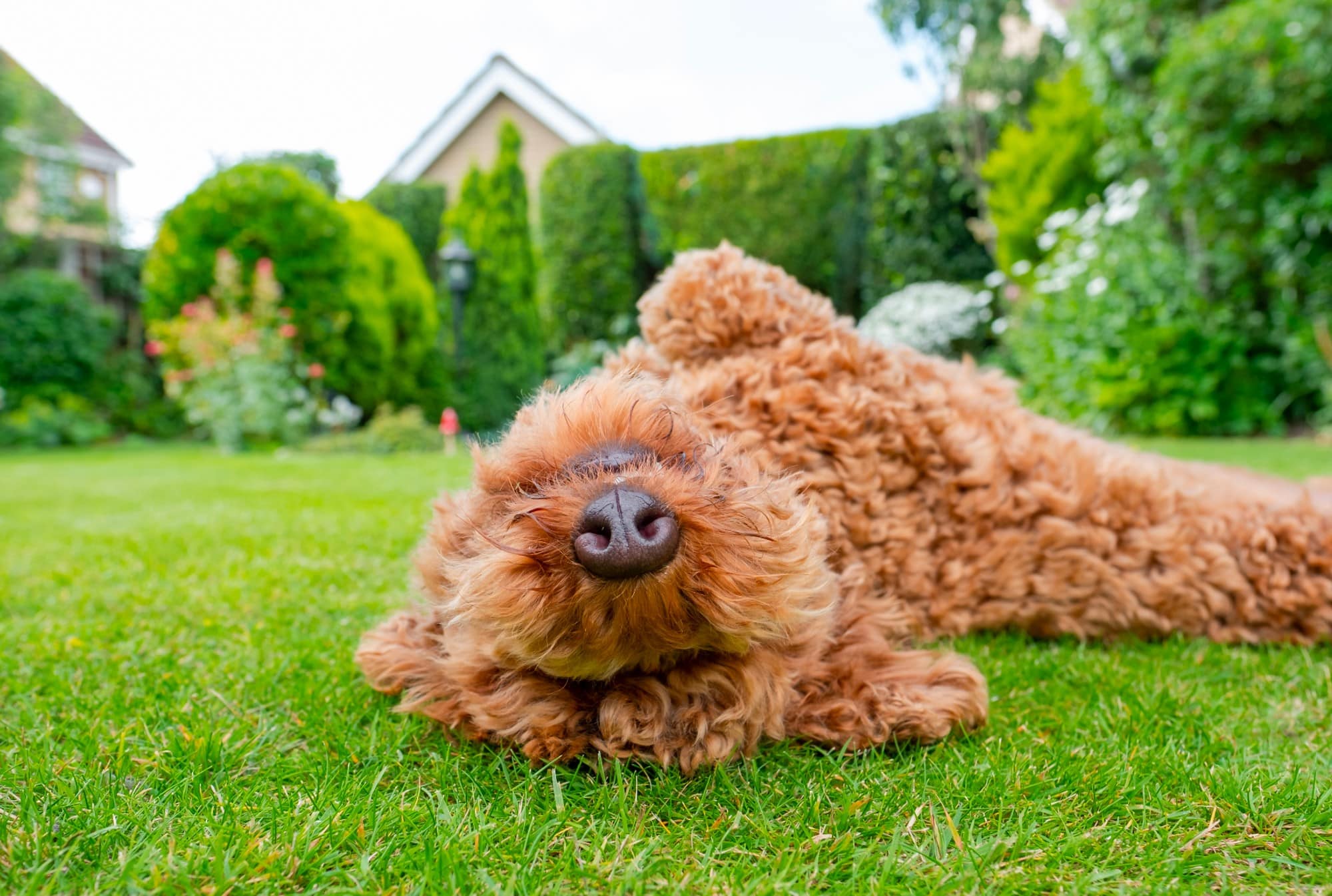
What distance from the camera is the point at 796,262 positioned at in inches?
500

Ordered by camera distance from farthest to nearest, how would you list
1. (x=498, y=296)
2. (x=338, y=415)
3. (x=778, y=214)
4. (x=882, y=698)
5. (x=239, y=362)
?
(x=498, y=296) → (x=778, y=214) → (x=338, y=415) → (x=239, y=362) → (x=882, y=698)

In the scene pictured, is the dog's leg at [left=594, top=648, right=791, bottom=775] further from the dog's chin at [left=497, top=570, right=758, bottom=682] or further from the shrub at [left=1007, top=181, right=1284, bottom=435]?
the shrub at [left=1007, top=181, right=1284, bottom=435]

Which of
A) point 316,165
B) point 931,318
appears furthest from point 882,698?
point 316,165

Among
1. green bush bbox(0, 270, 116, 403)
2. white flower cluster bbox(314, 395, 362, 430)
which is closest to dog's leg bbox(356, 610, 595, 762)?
white flower cluster bbox(314, 395, 362, 430)

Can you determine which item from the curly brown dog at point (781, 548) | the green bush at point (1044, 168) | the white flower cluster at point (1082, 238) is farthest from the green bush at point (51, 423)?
the curly brown dog at point (781, 548)

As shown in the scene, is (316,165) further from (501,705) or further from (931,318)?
(501,705)

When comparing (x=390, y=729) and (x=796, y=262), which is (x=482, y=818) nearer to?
(x=390, y=729)

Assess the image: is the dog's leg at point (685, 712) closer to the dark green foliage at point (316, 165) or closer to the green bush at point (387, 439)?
the green bush at point (387, 439)

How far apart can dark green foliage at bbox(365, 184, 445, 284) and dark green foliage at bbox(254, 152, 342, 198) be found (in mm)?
7512

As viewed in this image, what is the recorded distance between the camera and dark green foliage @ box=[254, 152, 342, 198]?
72.1 ft

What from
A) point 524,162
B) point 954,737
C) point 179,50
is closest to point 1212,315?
point 954,737

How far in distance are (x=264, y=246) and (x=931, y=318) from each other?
349 inches

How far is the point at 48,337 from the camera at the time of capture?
45.2ft

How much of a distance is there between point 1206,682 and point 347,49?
27.0 ft
